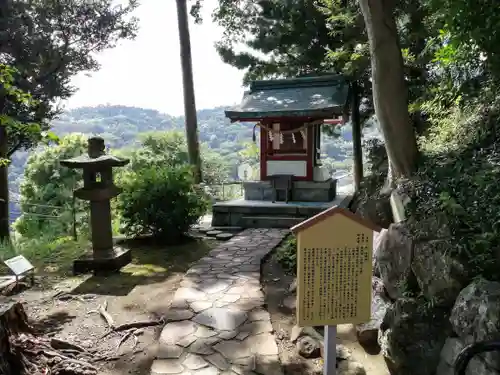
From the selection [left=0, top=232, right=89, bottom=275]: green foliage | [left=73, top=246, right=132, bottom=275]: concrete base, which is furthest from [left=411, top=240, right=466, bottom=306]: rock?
[left=0, top=232, right=89, bottom=275]: green foliage

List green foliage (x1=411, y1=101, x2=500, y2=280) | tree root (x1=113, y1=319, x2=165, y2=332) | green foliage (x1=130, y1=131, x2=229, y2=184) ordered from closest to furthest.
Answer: green foliage (x1=411, y1=101, x2=500, y2=280) < tree root (x1=113, y1=319, x2=165, y2=332) < green foliage (x1=130, y1=131, x2=229, y2=184)

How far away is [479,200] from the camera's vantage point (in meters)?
3.41

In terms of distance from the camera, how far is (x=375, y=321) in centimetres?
397

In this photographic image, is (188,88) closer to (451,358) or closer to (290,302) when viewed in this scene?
(290,302)

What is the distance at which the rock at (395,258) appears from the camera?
143 inches

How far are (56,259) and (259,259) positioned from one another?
3.82m

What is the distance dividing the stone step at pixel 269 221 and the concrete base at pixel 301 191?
125cm

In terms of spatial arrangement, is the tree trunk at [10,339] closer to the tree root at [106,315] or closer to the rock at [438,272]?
the tree root at [106,315]

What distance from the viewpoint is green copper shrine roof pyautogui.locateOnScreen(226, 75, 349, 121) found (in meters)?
8.83

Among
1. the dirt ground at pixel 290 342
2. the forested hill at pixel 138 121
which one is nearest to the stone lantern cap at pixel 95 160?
the dirt ground at pixel 290 342

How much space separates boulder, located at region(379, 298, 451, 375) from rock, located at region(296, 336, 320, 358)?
2.17ft

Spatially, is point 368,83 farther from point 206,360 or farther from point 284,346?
point 206,360

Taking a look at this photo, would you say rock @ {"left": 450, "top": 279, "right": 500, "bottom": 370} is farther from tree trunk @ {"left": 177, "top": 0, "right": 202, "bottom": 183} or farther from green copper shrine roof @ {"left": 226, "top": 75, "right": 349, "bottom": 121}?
tree trunk @ {"left": 177, "top": 0, "right": 202, "bottom": 183}

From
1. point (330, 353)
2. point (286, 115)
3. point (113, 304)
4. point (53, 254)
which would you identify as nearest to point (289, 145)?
point (286, 115)
